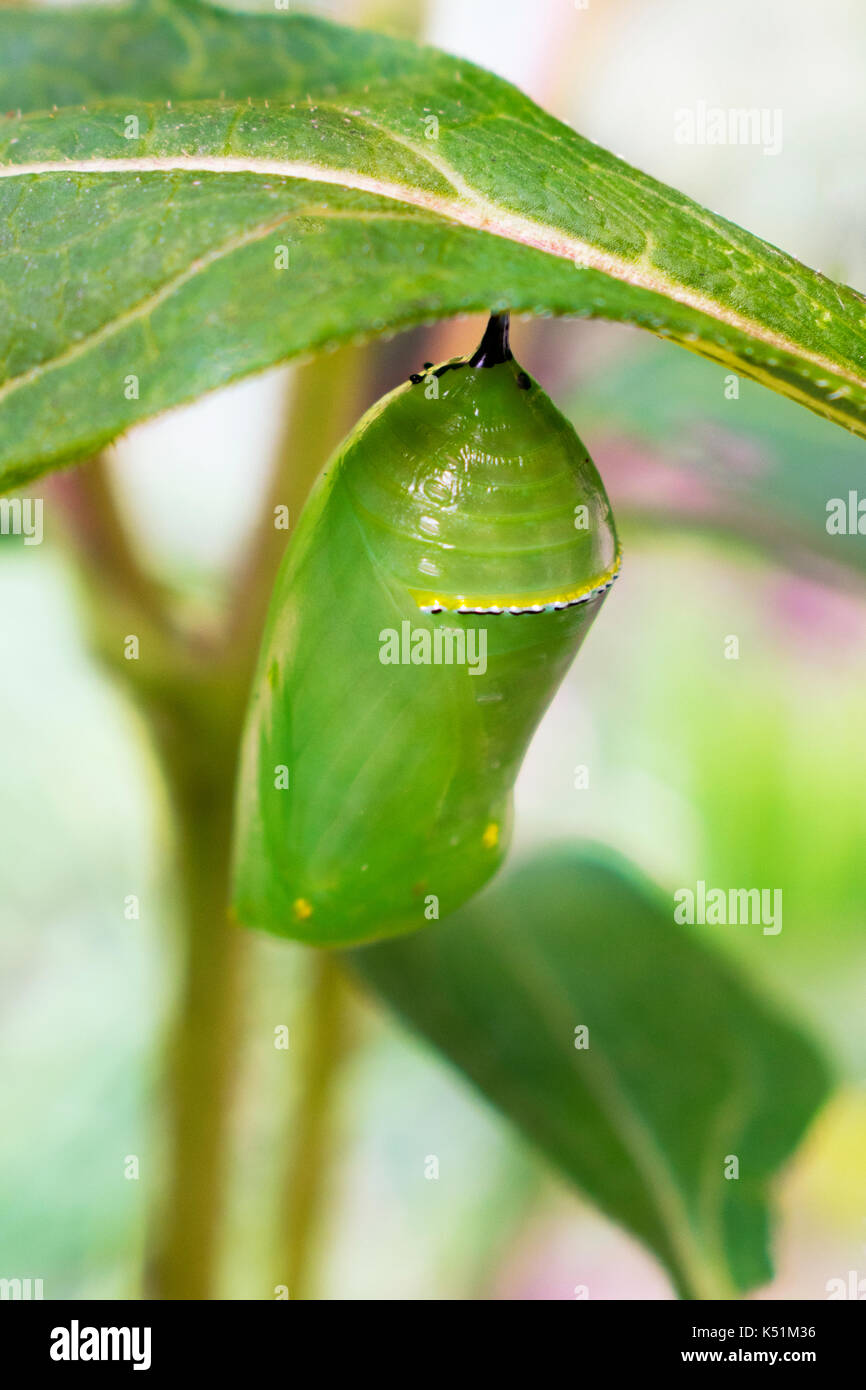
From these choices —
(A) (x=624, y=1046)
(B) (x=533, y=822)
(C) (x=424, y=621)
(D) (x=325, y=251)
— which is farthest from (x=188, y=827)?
(B) (x=533, y=822)

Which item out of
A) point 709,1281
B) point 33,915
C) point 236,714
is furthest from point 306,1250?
point 33,915

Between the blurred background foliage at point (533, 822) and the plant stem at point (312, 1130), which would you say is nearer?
the plant stem at point (312, 1130)

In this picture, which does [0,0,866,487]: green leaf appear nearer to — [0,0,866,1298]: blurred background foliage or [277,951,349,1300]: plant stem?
[277,951,349,1300]: plant stem

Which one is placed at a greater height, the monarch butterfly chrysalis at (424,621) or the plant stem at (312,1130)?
the monarch butterfly chrysalis at (424,621)

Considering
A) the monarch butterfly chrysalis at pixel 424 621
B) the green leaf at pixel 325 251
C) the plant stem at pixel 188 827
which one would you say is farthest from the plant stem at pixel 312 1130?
the green leaf at pixel 325 251

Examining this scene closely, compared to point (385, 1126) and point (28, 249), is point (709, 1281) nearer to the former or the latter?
point (28, 249)

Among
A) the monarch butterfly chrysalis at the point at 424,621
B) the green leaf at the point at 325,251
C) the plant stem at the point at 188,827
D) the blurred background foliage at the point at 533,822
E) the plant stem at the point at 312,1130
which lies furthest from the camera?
the blurred background foliage at the point at 533,822

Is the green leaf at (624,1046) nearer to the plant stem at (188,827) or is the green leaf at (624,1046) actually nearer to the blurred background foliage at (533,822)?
the plant stem at (188,827)
